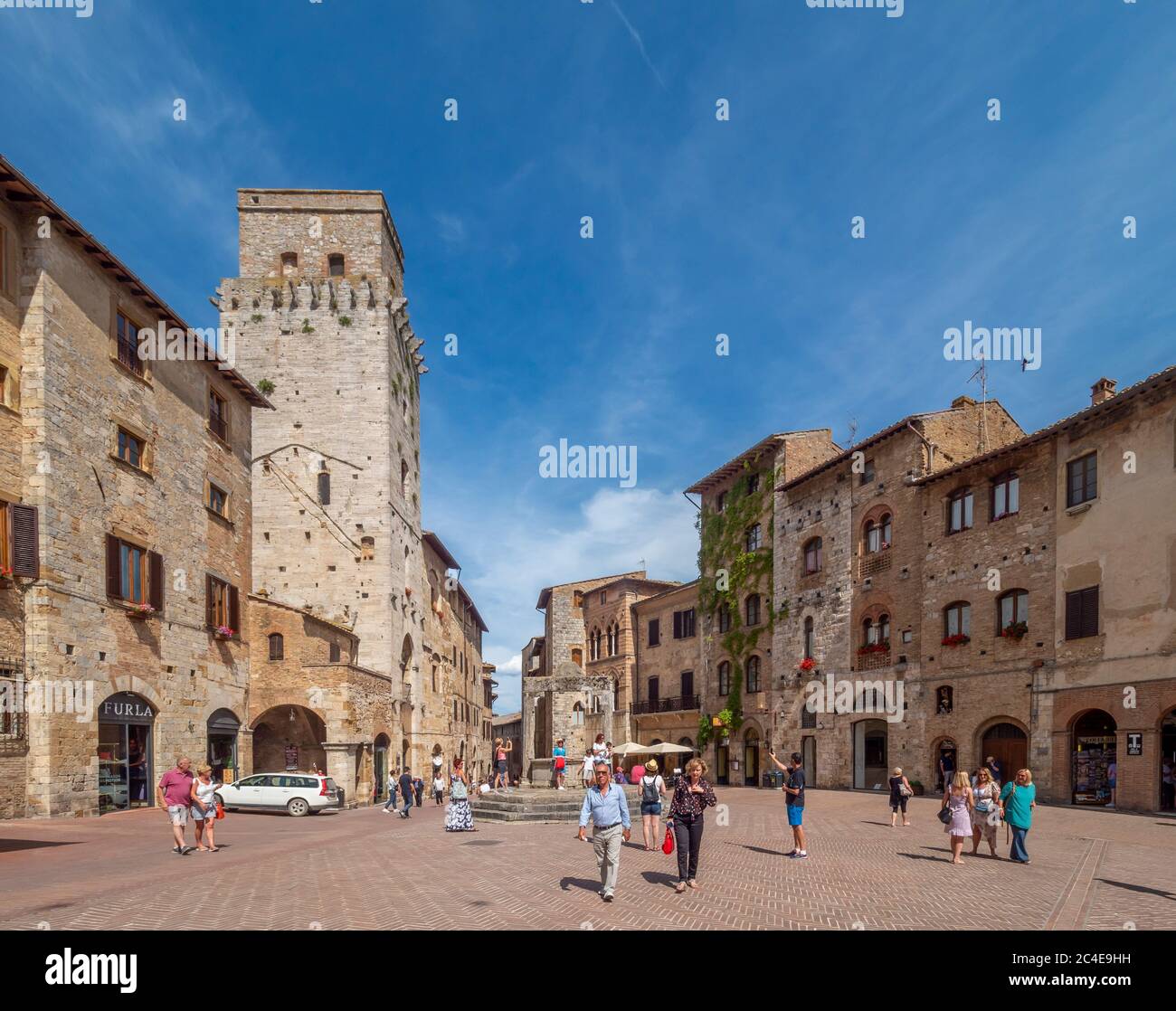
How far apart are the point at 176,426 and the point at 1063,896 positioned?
1009 inches

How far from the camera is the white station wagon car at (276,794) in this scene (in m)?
24.4

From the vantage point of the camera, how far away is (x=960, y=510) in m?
29.2

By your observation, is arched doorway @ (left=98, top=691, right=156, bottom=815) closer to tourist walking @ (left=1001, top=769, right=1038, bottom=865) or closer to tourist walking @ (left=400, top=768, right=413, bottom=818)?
tourist walking @ (left=400, top=768, right=413, bottom=818)

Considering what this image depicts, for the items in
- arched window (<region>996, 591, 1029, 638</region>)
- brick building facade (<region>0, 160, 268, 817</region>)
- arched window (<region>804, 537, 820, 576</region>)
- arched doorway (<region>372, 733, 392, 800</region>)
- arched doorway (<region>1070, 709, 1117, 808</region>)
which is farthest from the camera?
arched window (<region>804, 537, 820, 576</region>)

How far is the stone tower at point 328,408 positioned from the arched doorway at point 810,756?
731 inches

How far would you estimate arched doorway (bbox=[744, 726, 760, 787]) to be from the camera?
127ft

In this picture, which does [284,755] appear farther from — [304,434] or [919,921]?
[919,921]

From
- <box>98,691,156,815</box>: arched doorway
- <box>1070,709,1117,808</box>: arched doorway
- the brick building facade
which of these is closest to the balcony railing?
<box>1070,709,1117,808</box>: arched doorway

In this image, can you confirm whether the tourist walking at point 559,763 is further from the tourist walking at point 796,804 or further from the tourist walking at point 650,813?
the tourist walking at point 796,804

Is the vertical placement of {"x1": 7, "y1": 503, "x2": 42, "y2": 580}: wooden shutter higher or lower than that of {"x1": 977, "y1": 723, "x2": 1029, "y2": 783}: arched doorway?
higher

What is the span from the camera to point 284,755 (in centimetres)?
3109

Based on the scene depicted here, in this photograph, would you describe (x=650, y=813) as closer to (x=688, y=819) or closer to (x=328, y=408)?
(x=688, y=819)

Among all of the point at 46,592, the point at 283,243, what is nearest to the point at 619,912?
the point at 46,592

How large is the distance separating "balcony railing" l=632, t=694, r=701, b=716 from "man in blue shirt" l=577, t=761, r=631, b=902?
34.0m
